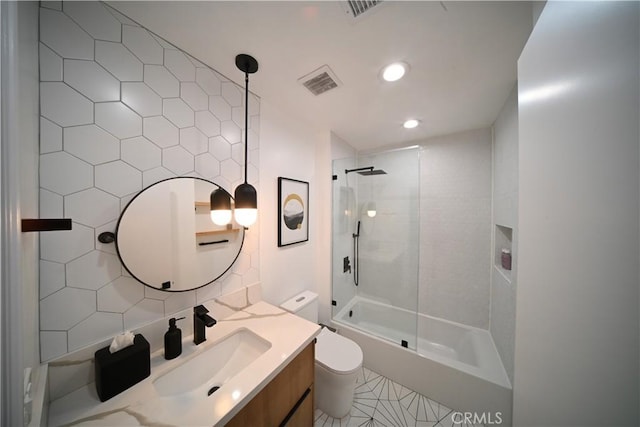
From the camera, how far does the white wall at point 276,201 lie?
1.45 metres

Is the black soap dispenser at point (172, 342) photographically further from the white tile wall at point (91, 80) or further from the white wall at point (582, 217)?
the white wall at point (582, 217)

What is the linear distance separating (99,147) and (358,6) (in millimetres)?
1209

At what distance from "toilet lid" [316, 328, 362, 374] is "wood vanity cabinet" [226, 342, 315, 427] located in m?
0.25

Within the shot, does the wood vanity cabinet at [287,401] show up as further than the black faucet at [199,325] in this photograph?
No

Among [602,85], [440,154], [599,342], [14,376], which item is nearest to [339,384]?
[599,342]

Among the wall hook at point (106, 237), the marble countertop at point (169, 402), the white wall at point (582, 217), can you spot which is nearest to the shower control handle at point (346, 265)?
the marble countertop at point (169, 402)

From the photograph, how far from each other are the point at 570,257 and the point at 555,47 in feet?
1.78

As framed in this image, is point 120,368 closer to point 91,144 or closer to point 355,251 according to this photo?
point 91,144

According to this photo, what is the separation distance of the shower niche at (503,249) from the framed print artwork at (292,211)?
1.67 metres

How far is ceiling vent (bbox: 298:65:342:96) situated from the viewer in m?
1.14

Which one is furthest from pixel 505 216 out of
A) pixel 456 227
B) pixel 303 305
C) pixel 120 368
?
→ pixel 120 368

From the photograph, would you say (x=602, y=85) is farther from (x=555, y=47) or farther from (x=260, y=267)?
(x=260, y=267)

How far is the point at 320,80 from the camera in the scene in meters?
1.22

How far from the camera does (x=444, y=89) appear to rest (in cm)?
131
